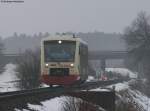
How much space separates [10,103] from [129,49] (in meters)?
75.2

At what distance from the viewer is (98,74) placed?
87375 millimetres

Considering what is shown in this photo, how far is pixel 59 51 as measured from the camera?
35.6 m

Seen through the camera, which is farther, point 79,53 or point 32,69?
point 32,69

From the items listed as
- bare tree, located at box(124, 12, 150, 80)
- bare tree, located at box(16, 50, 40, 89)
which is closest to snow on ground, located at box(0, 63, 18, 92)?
bare tree, located at box(16, 50, 40, 89)

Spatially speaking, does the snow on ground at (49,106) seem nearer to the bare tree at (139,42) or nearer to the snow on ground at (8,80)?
the snow on ground at (8,80)

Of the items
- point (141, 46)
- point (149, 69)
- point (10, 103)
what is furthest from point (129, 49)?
point (10, 103)

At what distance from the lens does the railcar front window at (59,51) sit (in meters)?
35.3

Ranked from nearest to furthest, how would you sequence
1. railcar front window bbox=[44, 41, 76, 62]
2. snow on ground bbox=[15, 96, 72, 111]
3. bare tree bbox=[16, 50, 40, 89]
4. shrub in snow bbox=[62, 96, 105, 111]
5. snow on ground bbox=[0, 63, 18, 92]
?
shrub in snow bbox=[62, 96, 105, 111]
snow on ground bbox=[15, 96, 72, 111]
railcar front window bbox=[44, 41, 76, 62]
bare tree bbox=[16, 50, 40, 89]
snow on ground bbox=[0, 63, 18, 92]

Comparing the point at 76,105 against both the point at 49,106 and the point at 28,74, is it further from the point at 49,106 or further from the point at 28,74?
the point at 28,74

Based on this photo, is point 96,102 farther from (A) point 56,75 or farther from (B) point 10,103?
(A) point 56,75

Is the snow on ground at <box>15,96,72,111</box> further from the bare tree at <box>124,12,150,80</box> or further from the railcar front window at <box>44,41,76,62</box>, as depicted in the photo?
the bare tree at <box>124,12,150,80</box>

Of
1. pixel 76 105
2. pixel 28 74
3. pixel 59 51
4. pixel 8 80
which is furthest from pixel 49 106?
pixel 8 80

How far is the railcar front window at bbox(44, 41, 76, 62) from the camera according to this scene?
1390 inches

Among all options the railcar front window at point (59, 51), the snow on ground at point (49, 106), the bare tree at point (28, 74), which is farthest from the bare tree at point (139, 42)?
the snow on ground at point (49, 106)
